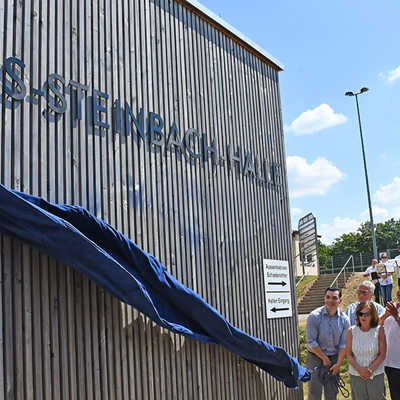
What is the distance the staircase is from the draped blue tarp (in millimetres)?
13847

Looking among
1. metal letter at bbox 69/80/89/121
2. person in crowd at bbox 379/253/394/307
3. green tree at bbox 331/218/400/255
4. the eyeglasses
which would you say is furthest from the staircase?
green tree at bbox 331/218/400/255

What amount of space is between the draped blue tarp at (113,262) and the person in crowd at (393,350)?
5.51ft

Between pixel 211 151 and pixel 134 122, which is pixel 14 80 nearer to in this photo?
pixel 134 122

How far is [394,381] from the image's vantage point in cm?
654

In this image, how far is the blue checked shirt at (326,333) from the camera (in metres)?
6.96

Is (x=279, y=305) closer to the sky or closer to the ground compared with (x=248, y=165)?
closer to the ground

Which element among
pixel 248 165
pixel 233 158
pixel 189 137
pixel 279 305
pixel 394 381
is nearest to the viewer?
pixel 394 381

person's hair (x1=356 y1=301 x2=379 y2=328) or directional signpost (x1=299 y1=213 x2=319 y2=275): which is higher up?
directional signpost (x1=299 y1=213 x2=319 y2=275)

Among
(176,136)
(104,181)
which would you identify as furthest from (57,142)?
(176,136)

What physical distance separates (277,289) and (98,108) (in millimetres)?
3895

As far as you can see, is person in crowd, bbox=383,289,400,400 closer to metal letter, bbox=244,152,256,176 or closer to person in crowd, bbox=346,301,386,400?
person in crowd, bbox=346,301,386,400

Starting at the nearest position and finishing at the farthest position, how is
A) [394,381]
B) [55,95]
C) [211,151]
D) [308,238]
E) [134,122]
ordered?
[55,95]
[134,122]
[394,381]
[211,151]
[308,238]

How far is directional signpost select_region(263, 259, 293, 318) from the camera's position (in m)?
7.79

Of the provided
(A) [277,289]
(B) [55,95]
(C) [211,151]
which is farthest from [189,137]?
(A) [277,289]
